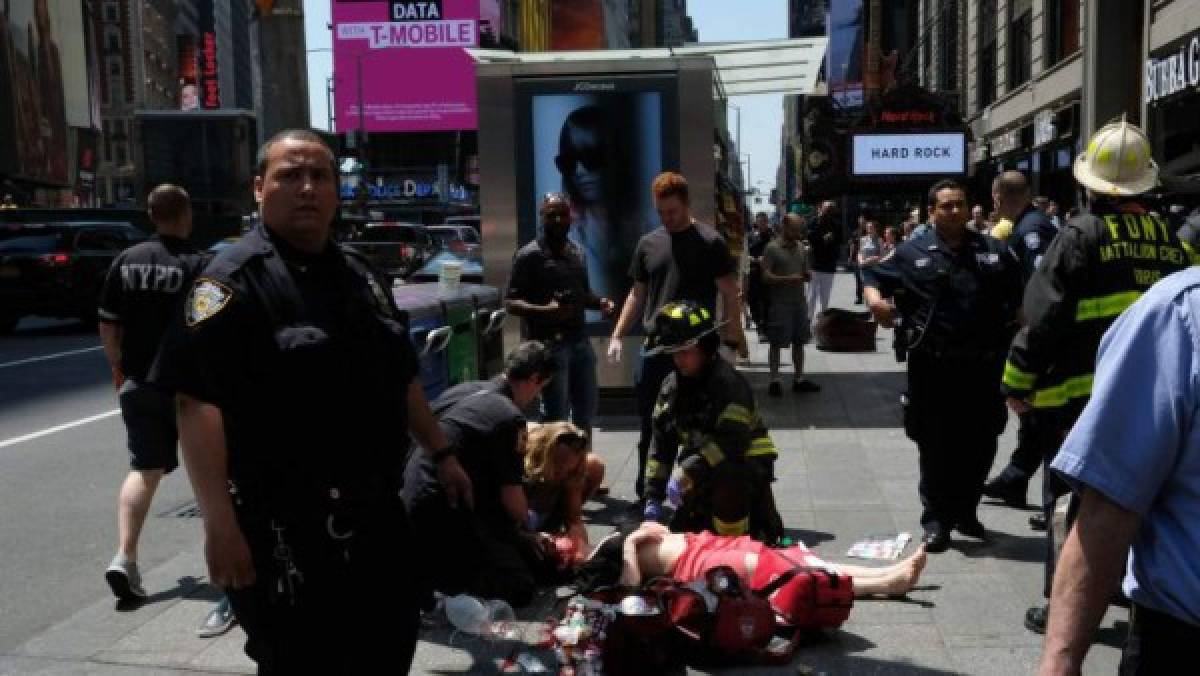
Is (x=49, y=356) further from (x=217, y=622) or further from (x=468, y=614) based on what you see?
(x=468, y=614)

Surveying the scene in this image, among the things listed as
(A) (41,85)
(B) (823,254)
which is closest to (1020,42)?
(B) (823,254)

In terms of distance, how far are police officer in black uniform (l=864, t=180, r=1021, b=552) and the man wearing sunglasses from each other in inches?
86.7

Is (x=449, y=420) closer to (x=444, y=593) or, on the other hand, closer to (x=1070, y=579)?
(x=444, y=593)

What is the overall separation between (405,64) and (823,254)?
65.1m

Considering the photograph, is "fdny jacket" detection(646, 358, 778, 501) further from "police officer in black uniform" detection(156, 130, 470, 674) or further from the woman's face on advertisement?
the woman's face on advertisement

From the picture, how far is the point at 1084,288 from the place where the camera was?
4.83 meters

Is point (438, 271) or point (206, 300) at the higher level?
point (206, 300)

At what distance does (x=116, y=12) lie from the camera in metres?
122

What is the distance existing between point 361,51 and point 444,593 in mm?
76737

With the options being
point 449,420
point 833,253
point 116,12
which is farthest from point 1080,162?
point 116,12

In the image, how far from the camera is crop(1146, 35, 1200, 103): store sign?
15.7 m

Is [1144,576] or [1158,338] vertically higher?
[1158,338]

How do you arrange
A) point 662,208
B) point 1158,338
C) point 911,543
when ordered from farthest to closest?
point 662,208 < point 911,543 < point 1158,338

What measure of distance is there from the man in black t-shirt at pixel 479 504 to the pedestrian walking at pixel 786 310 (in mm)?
6672
